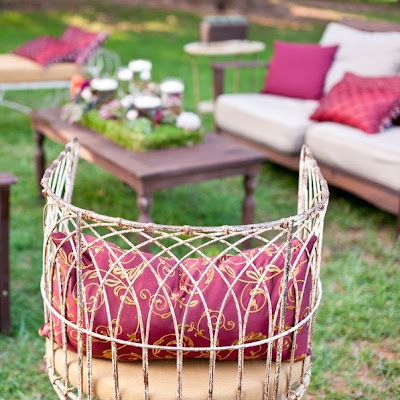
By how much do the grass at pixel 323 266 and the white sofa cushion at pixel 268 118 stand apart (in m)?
0.36

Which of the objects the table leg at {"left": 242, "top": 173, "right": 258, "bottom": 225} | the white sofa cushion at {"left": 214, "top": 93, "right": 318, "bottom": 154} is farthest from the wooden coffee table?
the white sofa cushion at {"left": 214, "top": 93, "right": 318, "bottom": 154}

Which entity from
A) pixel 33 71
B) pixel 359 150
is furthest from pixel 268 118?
pixel 33 71

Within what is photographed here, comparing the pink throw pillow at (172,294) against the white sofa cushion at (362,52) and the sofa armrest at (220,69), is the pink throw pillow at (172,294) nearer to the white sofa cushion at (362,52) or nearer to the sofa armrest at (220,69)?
the white sofa cushion at (362,52)

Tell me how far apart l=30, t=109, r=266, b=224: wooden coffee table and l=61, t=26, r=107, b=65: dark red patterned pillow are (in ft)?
7.54

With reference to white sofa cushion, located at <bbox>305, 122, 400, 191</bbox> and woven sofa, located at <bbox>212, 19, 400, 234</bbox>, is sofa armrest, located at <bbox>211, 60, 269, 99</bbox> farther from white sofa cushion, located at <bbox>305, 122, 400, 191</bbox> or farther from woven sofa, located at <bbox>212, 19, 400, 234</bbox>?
white sofa cushion, located at <bbox>305, 122, 400, 191</bbox>

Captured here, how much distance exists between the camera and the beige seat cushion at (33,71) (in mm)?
5820

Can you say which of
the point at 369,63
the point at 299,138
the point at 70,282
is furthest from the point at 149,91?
the point at 70,282

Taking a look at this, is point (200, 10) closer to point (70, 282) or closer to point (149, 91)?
point (149, 91)

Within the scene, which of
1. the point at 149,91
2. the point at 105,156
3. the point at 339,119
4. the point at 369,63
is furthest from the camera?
the point at 369,63

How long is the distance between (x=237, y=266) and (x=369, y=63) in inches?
130

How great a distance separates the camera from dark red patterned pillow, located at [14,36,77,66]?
610 cm

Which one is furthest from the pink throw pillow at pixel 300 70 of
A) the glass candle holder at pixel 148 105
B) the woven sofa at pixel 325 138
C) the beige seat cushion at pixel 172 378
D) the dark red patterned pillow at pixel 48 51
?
the beige seat cushion at pixel 172 378

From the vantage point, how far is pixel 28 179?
477 centimetres

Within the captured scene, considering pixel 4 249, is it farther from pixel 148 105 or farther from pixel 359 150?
pixel 359 150
